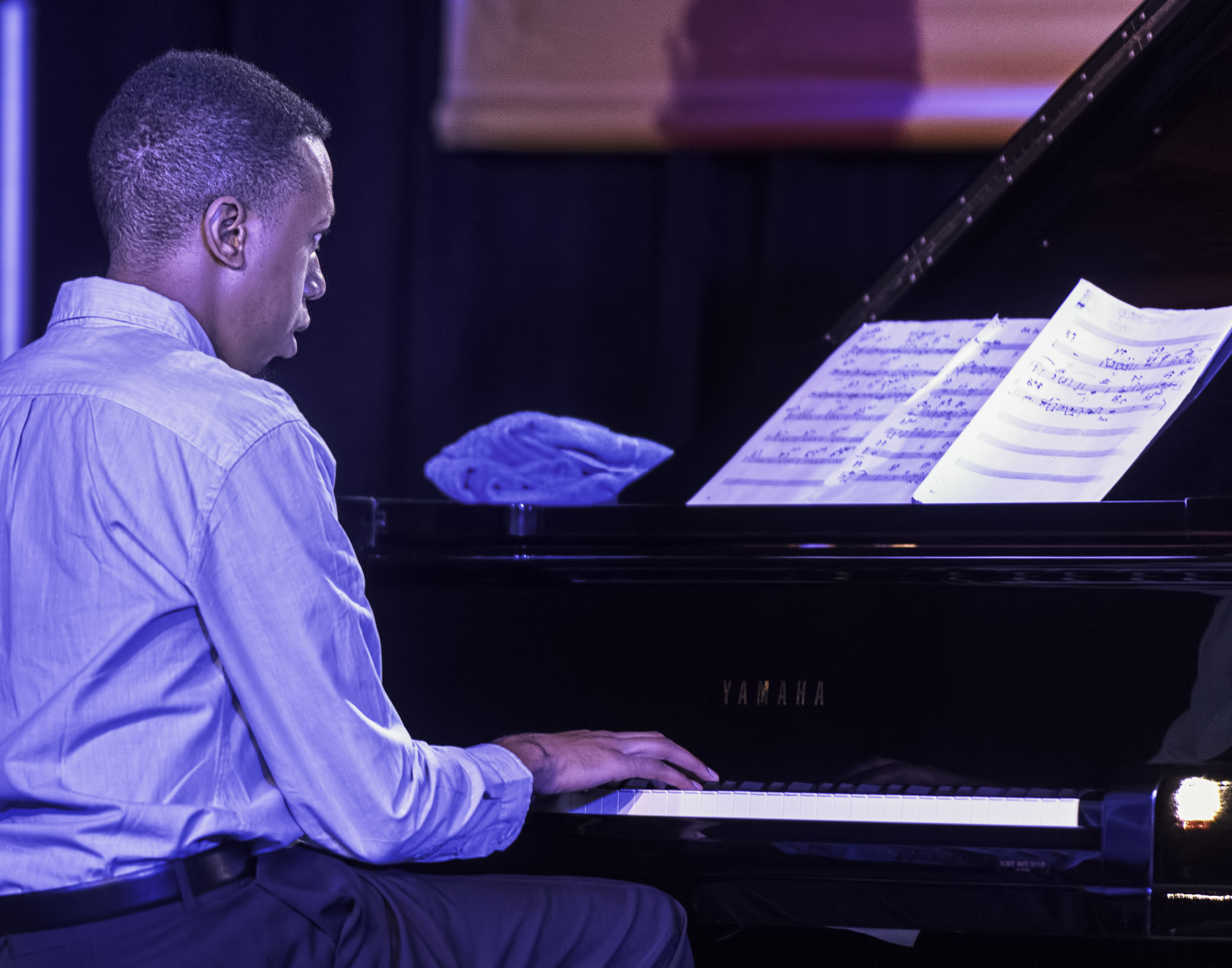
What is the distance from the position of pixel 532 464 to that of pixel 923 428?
0.63 meters

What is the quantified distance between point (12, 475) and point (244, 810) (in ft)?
1.09

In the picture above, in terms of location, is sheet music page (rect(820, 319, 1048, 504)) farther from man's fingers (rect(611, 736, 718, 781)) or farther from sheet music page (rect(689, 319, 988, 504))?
man's fingers (rect(611, 736, 718, 781))

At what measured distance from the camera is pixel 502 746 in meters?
1.24

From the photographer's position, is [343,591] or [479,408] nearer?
[343,591]

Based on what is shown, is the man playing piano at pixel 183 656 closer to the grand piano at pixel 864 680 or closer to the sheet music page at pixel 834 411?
the grand piano at pixel 864 680

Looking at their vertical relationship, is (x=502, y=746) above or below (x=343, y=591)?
below

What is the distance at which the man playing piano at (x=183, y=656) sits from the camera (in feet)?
3.30

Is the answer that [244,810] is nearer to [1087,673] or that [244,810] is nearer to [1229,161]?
[1087,673]

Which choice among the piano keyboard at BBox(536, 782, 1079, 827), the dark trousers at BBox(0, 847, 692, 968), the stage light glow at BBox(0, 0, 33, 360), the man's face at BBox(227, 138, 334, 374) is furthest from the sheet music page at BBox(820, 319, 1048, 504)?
the stage light glow at BBox(0, 0, 33, 360)

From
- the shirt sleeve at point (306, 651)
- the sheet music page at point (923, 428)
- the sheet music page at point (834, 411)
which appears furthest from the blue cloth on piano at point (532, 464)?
the shirt sleeve at point (306, 651)

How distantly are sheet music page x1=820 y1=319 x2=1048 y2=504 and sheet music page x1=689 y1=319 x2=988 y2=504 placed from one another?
28mm

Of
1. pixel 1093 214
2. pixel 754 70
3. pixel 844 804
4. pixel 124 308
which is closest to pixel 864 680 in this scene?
pixel 844 804

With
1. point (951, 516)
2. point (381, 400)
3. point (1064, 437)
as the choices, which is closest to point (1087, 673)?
point (951, 516)

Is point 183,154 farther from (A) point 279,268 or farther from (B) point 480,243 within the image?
(B) point 480,243
